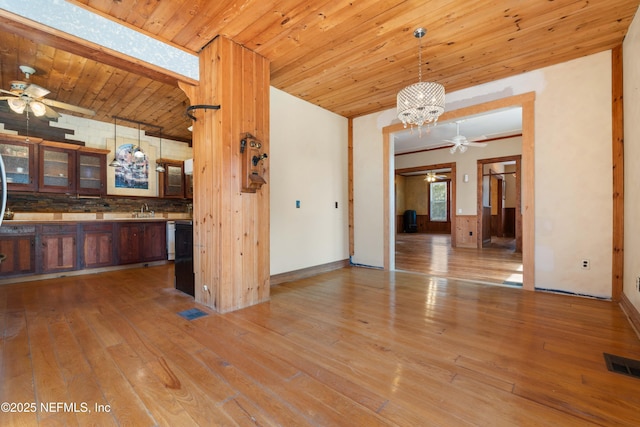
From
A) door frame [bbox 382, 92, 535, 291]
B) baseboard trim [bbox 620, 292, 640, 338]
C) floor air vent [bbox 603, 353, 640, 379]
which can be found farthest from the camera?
door frame [bbox 382, 92, 535, 291]

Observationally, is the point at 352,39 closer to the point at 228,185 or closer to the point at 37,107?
the point at 228,185

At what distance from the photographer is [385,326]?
→ 238cm

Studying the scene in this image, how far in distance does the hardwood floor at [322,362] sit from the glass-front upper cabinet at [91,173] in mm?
2386

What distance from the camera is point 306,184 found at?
14.3 ft

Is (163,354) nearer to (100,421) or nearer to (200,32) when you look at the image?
(100,421)

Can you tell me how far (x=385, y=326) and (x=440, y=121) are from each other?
321 centimetres

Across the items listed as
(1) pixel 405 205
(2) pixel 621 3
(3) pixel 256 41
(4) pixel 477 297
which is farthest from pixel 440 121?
(1) pixel 405 205

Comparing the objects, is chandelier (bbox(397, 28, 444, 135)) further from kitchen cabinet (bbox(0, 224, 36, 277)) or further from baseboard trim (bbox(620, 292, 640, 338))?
kitchen cabinet (bbox(0, 224, 36, 277))

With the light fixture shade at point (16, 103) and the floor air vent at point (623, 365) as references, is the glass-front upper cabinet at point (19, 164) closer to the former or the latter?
the light fixture shade at point (16, 103)

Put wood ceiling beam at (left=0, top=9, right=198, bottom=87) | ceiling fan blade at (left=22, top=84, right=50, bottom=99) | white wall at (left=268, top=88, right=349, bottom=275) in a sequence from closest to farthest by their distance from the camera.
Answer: wood ceiling beam at (left=0, top=9, right=198, bottom=87)
ceiling fan blade at (left=22, top=84, right=50, bottom=99)
white wall at (left=268, top=88, right=349, bottom=275)

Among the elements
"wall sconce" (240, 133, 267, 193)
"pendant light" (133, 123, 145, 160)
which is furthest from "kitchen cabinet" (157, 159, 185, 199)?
"wall sconce" (240, 133, 267, 193)

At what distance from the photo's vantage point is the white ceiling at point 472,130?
17.5 feet

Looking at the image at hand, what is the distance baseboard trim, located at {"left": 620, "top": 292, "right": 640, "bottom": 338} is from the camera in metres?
2.28

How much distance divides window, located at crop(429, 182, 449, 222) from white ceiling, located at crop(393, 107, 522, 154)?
17.7ft
